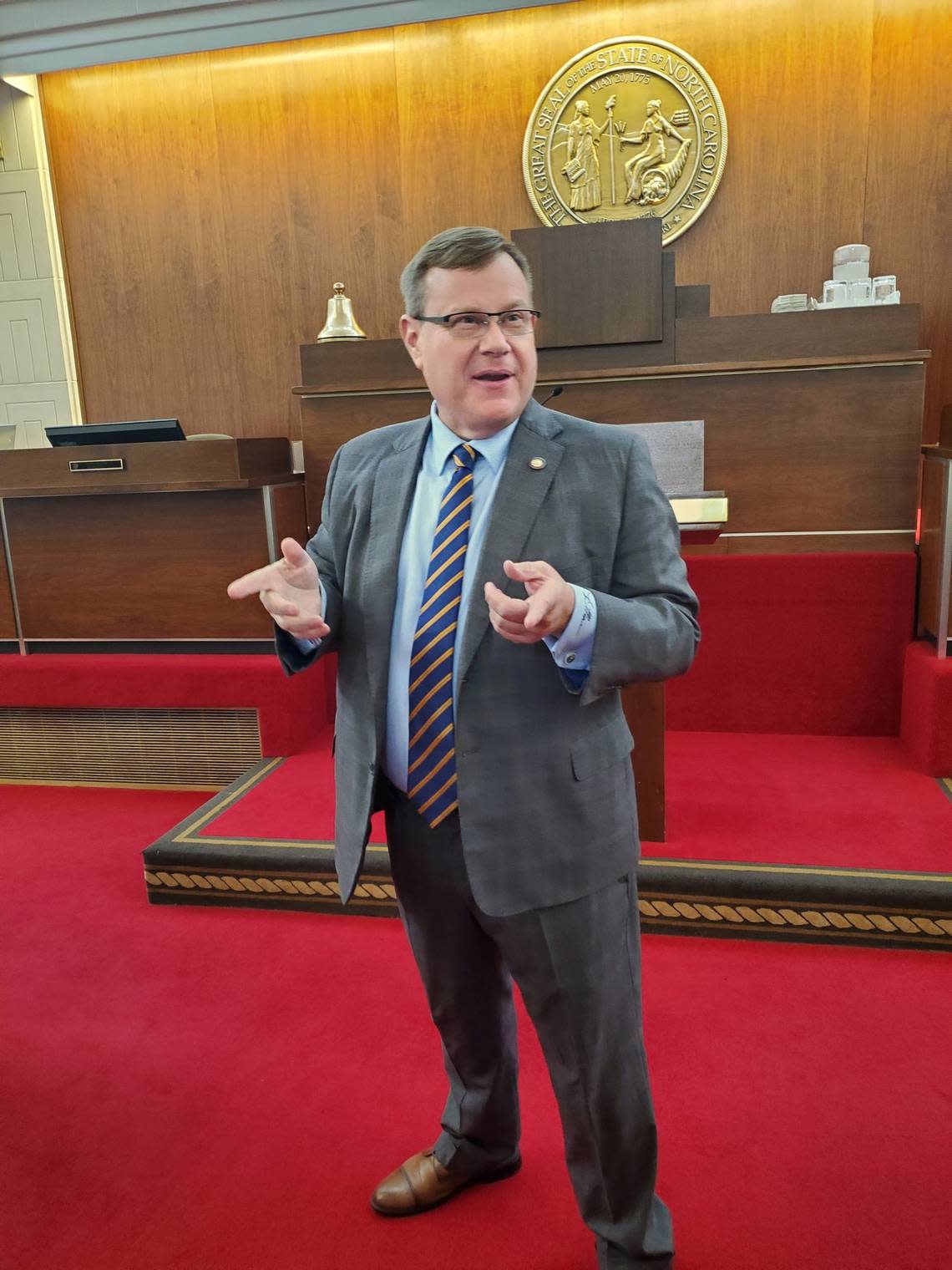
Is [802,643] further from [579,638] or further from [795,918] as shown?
[579,638]

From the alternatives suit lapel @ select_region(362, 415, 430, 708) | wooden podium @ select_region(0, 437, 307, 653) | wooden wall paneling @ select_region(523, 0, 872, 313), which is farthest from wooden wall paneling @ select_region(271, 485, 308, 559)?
wooden wall paneling @ select_region(523, 0, 872, 313)

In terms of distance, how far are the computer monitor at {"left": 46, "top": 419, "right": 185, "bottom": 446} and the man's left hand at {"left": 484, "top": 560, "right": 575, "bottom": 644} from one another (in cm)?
278

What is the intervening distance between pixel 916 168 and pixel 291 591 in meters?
4.31

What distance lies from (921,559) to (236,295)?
378 cm

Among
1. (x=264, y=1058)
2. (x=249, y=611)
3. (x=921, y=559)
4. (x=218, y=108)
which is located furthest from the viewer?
(x=218, y=108)

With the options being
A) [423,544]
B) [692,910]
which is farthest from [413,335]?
[692,910]

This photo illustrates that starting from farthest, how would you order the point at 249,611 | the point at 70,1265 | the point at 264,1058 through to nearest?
the point at 249,611 → the point at 264,1058 → the point at 70,1265

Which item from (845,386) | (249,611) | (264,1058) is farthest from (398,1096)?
(845,386)

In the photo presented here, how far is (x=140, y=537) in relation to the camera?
3.60m

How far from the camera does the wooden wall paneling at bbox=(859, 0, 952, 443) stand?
4188mm

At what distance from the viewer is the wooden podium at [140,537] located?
11.4ft

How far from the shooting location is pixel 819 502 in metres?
3.30

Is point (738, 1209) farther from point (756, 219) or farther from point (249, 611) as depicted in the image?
point (756, 219)

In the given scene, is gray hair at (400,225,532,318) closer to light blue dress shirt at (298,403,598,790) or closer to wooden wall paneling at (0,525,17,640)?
light blue dress shirt at (298,403,598,790)
